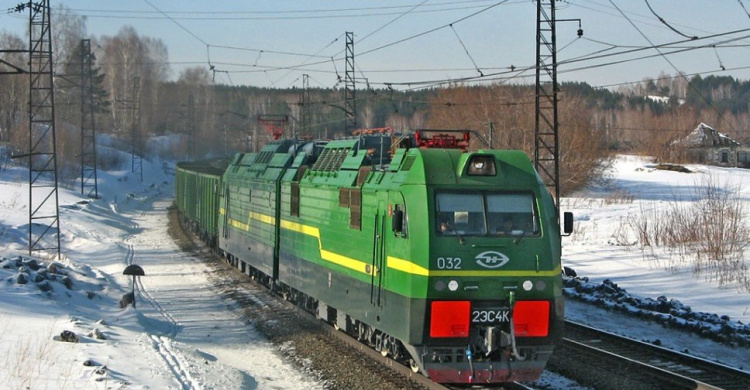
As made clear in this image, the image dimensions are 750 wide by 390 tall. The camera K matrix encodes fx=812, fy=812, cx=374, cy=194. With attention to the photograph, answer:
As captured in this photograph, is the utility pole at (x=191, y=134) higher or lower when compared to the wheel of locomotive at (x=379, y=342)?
higher

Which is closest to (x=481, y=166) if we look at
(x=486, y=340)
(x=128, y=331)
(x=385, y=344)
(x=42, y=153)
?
(x=486, y=340)

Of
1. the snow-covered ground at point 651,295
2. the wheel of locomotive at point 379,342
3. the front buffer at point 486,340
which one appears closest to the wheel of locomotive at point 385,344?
the wheel of locomotive at point 379,342

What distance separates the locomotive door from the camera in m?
11.4

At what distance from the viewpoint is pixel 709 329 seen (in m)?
15.2

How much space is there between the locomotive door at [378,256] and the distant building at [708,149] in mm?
84923

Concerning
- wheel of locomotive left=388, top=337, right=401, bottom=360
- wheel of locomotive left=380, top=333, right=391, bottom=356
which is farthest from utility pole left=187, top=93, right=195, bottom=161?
wheel of locomotive left=388, top=337, right=401, bottom=360

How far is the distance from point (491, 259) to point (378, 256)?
6.51 ft

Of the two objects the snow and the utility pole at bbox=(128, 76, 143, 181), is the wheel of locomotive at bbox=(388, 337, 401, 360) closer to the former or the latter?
the snow

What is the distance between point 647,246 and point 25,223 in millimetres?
24756

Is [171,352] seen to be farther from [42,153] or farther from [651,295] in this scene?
[42,153]

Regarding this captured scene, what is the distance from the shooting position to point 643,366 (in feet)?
39.5

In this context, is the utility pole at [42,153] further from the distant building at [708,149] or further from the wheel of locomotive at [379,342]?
the distant building at [708,149]

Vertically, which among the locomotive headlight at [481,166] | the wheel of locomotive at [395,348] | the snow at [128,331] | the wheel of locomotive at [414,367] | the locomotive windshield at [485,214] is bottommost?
the snow at [128,331]

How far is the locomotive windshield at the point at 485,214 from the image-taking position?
10.3 m
